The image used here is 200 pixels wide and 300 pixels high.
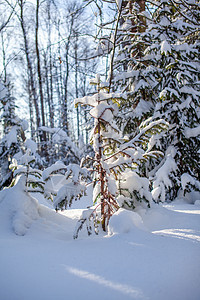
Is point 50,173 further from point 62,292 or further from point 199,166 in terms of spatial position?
point 199,166

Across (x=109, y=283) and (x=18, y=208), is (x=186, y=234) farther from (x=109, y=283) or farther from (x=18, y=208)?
(x=18, y=208)

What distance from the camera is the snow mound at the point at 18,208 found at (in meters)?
2.20

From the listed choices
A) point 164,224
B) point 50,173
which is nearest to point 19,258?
point 50,173

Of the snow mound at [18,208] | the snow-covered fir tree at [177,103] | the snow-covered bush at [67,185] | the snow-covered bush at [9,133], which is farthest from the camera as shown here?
the snow-covered bush at [9,133]

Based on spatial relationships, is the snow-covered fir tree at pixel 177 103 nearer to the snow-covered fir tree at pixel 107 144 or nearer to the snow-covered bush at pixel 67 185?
the snow-covered fir tree at pixel 107 144

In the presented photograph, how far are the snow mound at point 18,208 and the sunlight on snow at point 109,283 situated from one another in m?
0.91

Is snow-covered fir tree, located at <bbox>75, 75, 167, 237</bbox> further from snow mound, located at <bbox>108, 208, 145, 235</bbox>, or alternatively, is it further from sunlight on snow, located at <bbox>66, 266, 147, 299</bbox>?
sunlight on snow, located at <bbox>66, 266, 147, 299</bbox>

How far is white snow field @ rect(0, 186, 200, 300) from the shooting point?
1.30 m

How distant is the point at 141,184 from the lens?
3.12 metres

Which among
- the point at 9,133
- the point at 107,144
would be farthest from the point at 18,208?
the point at 9,133

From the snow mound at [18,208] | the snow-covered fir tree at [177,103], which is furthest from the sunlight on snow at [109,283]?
the snow-covered fir tree at [177,103]

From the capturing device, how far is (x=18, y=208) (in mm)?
2385

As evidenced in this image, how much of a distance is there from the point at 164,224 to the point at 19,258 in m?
1.93

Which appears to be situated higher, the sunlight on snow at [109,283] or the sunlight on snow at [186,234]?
the sunlight on snow at [186,234]
